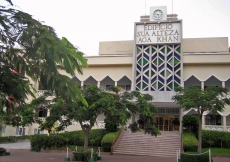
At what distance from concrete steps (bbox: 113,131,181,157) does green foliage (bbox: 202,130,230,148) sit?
2.15m

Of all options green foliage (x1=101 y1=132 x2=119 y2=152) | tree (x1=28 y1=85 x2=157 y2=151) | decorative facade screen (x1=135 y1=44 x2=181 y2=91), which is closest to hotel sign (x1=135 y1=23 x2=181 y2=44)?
decorative facade screen (x1=135 y1=44 x2=181 y2=91)

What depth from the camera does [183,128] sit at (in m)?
24.2

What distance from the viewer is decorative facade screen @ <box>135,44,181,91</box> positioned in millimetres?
26422

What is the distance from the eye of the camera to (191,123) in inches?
912

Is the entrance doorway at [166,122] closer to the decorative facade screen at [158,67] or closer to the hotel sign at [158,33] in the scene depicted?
the decorative facade screen at [158,67]

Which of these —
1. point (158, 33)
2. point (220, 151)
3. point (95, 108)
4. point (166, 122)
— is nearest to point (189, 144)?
point (220, 151)

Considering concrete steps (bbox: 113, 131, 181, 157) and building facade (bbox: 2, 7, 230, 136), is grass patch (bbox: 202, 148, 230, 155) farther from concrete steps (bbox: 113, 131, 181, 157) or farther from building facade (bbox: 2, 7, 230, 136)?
building facade (bbox: 2, 7, 230, 136)

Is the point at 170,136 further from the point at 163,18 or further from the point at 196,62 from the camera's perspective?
the point at 163,18

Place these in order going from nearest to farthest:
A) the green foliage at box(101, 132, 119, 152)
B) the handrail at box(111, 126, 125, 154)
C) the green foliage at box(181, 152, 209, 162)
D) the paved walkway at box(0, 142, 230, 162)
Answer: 1. the green foliage at box(181, 152, 209, 162)
2. the paved walkway at box(0, 142, 230, 162)
3. the handrail at box(111, 126, 125, 154)
4. the green foliage at box(101, 132, 119, 152)

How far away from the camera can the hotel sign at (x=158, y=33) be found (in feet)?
88.1

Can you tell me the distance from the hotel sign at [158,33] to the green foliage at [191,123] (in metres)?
7.95

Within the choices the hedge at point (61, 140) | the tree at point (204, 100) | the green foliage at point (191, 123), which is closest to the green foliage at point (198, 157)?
the tree at point (204, 100)

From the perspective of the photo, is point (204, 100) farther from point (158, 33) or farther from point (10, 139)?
point (10, 139)

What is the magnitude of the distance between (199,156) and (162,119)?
14.4 metres
